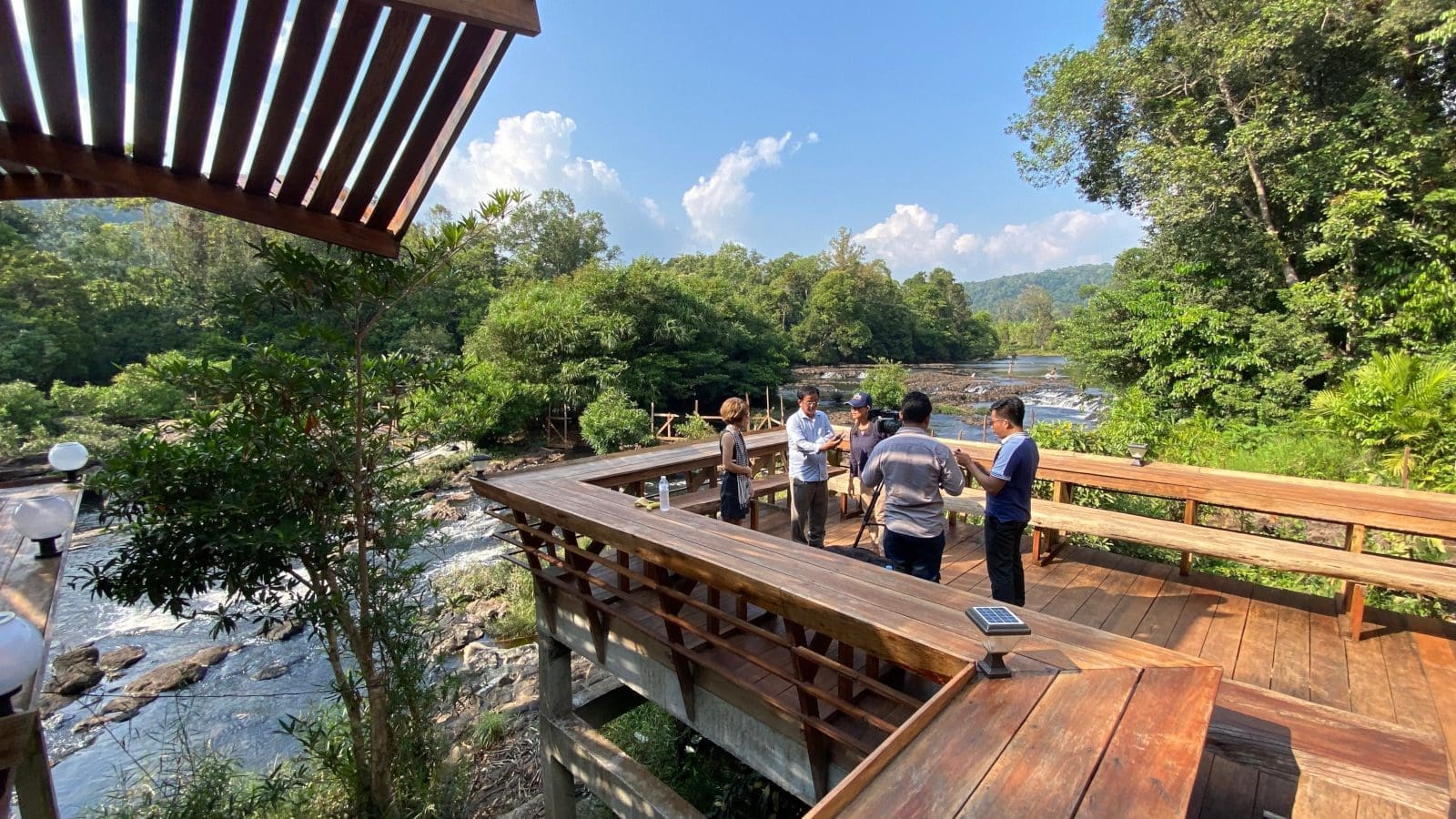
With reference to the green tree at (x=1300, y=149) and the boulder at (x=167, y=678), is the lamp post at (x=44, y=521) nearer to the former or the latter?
the boulder at (x=167, y=678)

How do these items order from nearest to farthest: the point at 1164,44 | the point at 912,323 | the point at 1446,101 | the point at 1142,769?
1. the point at 1142,769
2. the point at 1446,101
3. the point at 1164,44
4. the point at 912,323

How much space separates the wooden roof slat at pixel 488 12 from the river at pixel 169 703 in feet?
18.3

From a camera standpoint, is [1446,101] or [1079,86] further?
[1079,86]

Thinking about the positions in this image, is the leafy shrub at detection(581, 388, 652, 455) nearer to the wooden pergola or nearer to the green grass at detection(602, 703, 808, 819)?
the green grass at detection(602, 703, 808, 819)

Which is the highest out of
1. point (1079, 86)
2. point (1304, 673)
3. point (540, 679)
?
point (1079, 86)

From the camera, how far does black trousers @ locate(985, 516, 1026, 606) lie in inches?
118

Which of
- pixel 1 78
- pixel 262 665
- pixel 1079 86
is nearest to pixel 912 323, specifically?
pixel 1079 86

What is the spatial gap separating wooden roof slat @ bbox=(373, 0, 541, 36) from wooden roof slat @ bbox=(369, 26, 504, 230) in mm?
120

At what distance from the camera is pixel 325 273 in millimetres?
2941

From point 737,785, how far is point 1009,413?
3533 mm

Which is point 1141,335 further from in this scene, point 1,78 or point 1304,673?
point 1,78

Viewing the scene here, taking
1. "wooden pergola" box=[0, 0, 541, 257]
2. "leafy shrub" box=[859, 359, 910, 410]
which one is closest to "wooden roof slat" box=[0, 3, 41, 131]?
"wooden pergola" box=[0, 0, 541, 257]

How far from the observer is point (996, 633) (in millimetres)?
1652

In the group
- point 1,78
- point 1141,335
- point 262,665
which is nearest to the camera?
point 1,78
